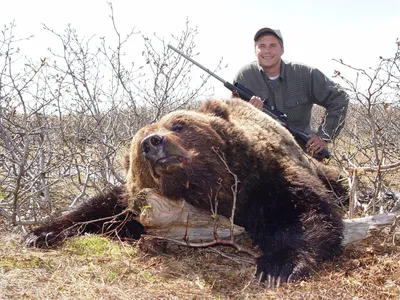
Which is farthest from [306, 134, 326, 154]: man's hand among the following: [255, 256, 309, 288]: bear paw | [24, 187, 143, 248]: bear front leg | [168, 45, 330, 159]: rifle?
[255, 256, 309, 288]: bear paw

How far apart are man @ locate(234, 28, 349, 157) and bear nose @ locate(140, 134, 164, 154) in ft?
10.7

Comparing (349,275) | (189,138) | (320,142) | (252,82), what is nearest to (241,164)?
(189,138)

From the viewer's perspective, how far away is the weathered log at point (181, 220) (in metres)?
3.43

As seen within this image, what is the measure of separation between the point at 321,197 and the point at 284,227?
35cm

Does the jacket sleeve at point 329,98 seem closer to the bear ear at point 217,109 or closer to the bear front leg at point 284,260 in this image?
the bear ear at point 217,109

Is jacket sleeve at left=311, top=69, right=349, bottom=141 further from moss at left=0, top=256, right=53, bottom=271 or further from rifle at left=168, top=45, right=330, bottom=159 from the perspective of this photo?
moss at left=0, top=256, right=53, bottom=271

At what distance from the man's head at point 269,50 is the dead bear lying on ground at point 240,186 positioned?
2.59 meters

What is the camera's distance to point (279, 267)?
2.96m

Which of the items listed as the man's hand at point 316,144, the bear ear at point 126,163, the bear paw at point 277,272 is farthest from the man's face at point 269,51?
the bear paw at point 277,272

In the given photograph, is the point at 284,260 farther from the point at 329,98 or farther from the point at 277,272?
the point at 329,98

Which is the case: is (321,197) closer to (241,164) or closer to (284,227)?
(284,227)

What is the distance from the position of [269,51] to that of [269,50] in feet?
0.05

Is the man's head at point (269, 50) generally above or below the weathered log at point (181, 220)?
above

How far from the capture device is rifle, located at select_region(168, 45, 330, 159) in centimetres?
556
